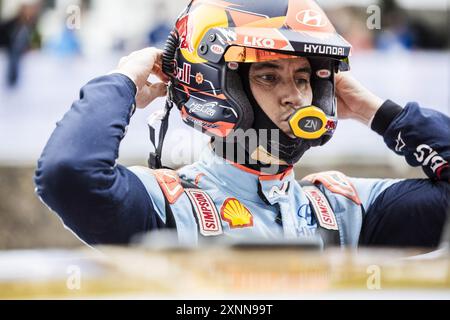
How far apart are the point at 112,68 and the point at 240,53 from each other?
2.99m

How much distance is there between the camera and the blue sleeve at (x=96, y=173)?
7.20 feet

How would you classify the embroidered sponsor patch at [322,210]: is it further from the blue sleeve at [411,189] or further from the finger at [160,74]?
the finger at [160,74]

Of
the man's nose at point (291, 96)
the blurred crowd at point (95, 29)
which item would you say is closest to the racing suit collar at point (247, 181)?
the man's nose at point (291, 96)

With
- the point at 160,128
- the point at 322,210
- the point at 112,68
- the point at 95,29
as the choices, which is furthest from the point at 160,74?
the point at 95,29

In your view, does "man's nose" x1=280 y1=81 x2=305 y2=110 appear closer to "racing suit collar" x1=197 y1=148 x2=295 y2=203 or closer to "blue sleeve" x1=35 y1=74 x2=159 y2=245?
"racing suit collar" x1=197 y1=148 x2=295 y2=203

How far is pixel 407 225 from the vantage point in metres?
2.73

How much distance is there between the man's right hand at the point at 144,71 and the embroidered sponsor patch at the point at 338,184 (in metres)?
0.61

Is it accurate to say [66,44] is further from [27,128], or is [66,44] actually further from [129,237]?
[129,237]

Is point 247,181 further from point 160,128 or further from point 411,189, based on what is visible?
point 411,189

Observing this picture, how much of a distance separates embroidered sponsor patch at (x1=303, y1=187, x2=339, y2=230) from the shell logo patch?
236mm

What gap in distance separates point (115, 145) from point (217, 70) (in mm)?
422

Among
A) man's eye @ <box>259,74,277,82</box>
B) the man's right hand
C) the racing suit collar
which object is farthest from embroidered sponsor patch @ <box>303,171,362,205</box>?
the man's right hand

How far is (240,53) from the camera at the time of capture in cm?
246

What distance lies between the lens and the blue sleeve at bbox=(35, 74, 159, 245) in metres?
2.19
